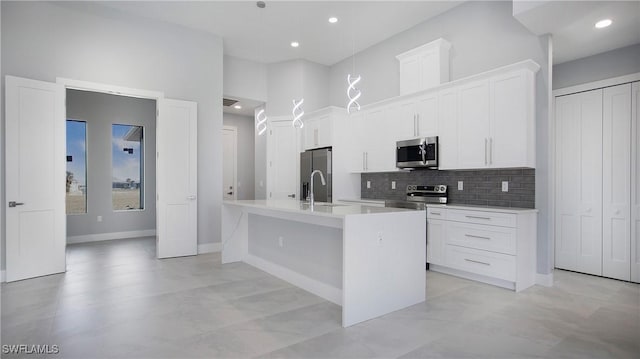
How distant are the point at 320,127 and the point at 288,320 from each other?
12.9ft

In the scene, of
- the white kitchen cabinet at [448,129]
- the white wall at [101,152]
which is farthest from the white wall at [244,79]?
the white kitchen cabinet at [448,129]

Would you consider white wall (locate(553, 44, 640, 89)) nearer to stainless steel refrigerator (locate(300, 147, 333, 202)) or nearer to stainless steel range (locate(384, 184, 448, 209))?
stainless steel range (locate(384, 184, 448, 209))

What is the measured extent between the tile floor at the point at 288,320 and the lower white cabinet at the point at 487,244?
151 millimetres

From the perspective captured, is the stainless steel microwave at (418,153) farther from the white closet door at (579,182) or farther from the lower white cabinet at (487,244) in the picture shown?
the white closet door at (579,182)

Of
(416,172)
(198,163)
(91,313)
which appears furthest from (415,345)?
(198,163)

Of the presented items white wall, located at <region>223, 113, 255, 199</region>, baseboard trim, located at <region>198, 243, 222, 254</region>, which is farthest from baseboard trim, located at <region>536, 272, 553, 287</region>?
white wall, located at <region>223, 113, 255, 199</region>

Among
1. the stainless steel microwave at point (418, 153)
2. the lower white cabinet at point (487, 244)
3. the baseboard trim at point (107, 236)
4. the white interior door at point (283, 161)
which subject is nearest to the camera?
the lower white cabinet at point (487, 244)

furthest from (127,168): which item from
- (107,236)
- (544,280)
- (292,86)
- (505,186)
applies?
(544,280)

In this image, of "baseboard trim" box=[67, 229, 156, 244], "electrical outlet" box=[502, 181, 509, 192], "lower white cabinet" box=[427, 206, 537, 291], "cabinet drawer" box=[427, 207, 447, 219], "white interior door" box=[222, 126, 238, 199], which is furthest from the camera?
"white interior door" box=[222, 126, 238, 199]

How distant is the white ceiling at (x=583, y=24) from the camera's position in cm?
314

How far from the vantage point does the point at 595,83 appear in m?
4.22

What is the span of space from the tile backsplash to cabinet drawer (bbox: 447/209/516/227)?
20.0 inches

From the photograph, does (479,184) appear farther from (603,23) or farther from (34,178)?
(34,178)

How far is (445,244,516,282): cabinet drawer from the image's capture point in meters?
3.53
